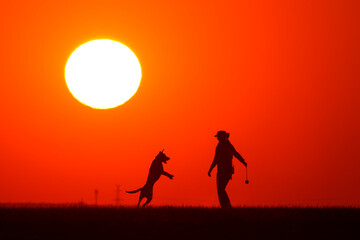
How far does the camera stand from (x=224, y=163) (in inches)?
1016

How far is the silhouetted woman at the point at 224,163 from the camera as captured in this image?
25797 millimetres

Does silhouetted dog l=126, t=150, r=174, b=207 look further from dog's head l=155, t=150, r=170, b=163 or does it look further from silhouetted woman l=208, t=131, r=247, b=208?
silhouetted woman l=208, t=131, r=247, b=208
